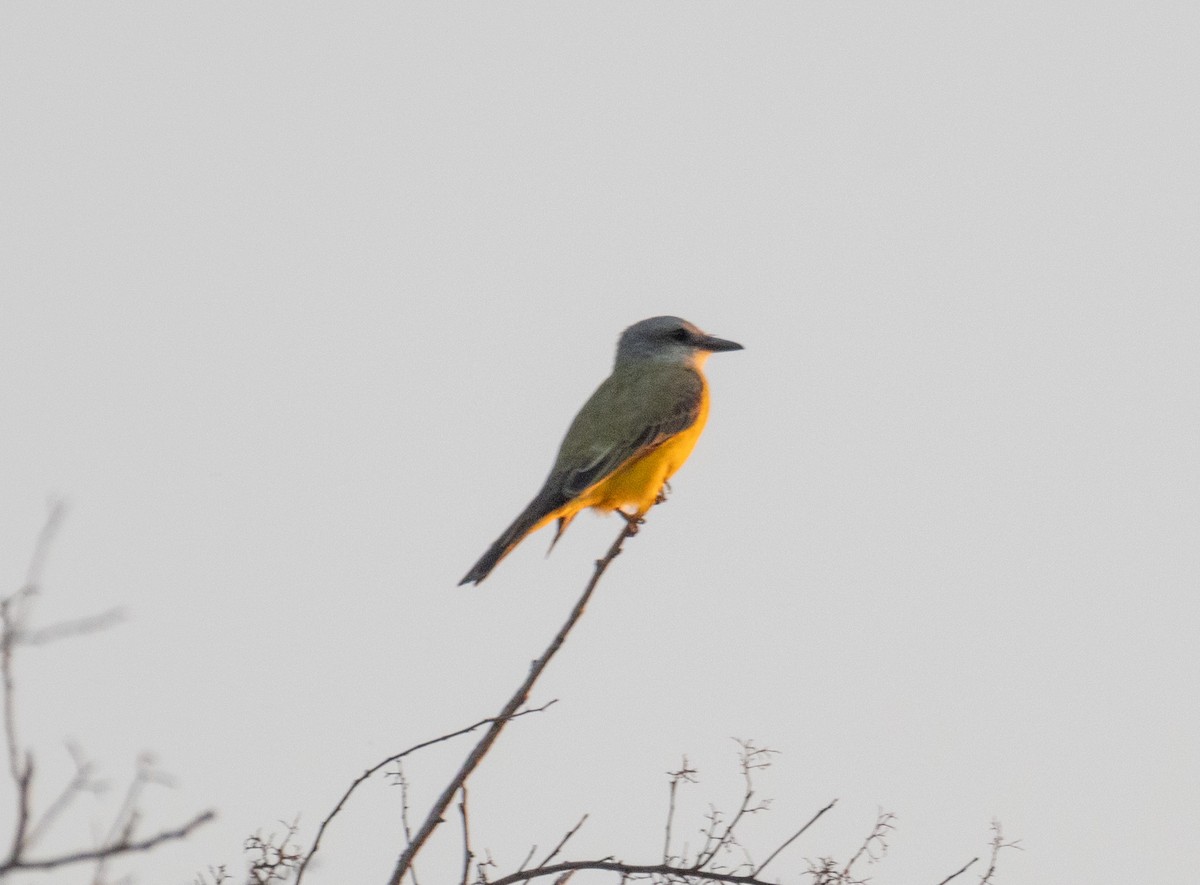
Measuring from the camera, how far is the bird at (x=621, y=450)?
723cm

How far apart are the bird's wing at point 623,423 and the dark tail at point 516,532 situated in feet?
0.27

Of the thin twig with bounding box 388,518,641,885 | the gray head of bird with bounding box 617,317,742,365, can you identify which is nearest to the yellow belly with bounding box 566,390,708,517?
the gray head of bird with bounding box 617,317,742,365

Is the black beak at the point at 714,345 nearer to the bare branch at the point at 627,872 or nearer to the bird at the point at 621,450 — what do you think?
the bird at the point at 621,450

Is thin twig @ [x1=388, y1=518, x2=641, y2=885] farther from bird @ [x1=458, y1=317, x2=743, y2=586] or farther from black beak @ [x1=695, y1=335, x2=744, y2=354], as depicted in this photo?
black beak @ [x1=695, y1=335, x2=744, y2=354]

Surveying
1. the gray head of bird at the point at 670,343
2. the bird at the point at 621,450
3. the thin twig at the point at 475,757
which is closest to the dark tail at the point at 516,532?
the bird at the point at 621,450

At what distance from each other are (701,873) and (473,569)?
3.09 metres

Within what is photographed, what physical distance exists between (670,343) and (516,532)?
2707mm

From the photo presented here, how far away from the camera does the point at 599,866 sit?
3637 millimetres

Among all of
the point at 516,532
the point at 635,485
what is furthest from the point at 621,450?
the point at 516,532

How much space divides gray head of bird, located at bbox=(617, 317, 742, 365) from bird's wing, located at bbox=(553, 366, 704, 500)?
1.77 feet

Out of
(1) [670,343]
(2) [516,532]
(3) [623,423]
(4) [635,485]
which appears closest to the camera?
(2) [516,532]

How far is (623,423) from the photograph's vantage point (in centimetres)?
780

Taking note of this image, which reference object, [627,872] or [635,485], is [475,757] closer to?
[627,872]

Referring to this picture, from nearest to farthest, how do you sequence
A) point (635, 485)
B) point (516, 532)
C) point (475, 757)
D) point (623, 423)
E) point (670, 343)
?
point (475, 757)
point (516, 532)
point (635, 485)
point (623, 423)
point (670, 343)
